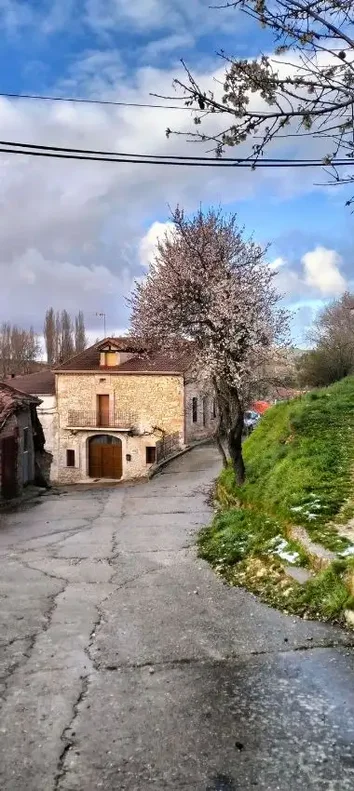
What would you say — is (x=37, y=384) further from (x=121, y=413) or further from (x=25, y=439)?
(x=25, y=439)

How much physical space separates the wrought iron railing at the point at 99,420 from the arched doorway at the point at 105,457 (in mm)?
758

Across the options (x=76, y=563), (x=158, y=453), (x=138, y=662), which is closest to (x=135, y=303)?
(x=158, y=453)

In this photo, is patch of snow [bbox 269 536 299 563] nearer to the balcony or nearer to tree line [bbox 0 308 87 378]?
the balcony

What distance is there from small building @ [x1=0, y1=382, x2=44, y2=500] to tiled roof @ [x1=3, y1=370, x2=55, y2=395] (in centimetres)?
1261

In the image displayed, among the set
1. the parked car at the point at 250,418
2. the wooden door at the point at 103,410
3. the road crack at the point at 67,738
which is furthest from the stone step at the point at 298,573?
the wooden door at the point at 103,410

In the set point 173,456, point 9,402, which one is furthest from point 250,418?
point 9,402

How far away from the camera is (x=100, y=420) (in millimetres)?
33406

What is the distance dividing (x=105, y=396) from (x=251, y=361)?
1674 cm

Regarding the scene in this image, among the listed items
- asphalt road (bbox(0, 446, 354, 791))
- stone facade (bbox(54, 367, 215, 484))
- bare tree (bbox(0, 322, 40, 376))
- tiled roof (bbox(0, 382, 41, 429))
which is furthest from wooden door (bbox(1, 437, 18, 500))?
bare tree (bbox(0, 322, 40, 376))

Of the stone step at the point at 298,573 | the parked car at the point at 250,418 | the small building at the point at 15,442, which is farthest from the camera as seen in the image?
the parked car at the point at 250,418

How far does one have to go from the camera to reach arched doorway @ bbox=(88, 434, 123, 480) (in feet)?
109

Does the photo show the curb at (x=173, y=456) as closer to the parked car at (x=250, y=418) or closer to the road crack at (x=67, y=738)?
the parked car at (x=250, y=418)

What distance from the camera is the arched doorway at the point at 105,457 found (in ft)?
109

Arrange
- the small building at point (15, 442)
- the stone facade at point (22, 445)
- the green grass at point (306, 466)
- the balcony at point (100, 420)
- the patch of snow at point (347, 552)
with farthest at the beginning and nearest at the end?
the balcony at point (100, 420) < the stone facade at point (22, 445) < the small building at point (15, 442) < the green grass at point (306, 466) < the patch of snow at point (347, 552)
